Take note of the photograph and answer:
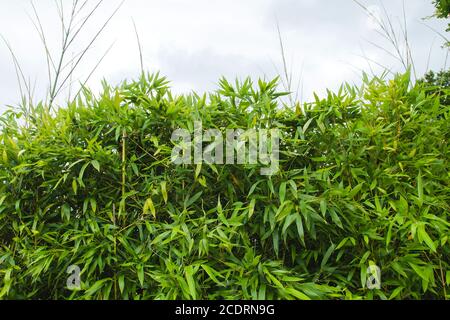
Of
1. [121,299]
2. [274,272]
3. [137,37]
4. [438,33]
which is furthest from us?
[438,33]

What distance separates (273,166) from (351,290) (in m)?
0.68

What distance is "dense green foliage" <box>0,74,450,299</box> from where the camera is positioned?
1852 millimetres

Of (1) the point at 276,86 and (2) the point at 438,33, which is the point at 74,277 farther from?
(2) the point at 438,33

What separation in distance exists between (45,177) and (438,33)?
2.50m

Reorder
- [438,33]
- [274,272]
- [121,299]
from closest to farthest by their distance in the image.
→ [274,272] < [121,299] < [438,33]

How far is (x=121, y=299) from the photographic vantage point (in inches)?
75.9

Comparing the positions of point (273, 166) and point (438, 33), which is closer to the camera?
point (273, 166)

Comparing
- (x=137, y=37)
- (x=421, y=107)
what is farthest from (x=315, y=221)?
(x=137, y=37)

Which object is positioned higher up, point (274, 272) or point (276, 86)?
point (276, 86)

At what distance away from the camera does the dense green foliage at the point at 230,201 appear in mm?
1852

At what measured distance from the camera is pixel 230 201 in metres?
1.98

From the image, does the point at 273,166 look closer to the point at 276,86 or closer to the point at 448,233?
the point at 276,86
